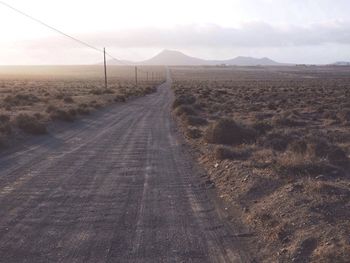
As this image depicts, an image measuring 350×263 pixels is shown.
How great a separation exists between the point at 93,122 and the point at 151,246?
22584mm

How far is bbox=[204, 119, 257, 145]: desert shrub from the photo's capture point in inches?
728

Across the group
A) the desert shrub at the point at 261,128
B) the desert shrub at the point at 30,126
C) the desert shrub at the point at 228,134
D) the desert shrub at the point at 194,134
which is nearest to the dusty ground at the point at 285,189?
the desert shrub at the point at 228,134

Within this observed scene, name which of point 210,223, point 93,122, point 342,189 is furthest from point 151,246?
point 93,122

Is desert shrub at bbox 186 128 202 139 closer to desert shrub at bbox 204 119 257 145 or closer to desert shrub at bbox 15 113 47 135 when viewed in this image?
desert shrub at bbox 204 119 257 145

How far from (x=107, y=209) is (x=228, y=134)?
31.6 ft

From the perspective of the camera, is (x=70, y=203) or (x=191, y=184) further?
(x=191, y=184)

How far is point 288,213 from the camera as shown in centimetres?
862

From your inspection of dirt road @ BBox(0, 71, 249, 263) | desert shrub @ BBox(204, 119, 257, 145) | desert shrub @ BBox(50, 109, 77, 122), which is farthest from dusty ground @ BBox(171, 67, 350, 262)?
desert shrub @ BBox(50, 109, 77, 122)

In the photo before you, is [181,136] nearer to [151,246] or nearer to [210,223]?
[210,223]

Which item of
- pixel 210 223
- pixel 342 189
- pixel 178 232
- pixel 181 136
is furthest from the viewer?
pixel 181 136

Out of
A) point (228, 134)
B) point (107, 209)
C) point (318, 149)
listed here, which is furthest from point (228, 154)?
point (107, 209)

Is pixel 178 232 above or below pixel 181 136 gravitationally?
above

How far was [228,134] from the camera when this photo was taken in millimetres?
18594

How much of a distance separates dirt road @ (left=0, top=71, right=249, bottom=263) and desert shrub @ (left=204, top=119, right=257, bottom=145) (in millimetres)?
1660
